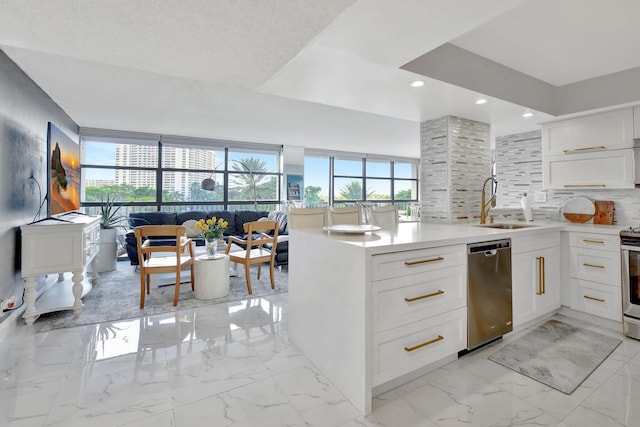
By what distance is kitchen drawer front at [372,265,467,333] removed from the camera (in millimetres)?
1623

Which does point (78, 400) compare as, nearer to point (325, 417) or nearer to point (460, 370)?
point (325, 417)

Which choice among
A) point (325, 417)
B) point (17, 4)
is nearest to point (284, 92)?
point (17, 4)

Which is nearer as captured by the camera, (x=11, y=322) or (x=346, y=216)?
(x=11, y=322)

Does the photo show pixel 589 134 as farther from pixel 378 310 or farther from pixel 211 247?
pixel 211 247

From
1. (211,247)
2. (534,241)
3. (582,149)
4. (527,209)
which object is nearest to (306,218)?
(211,247)

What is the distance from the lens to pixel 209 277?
11.3 feet

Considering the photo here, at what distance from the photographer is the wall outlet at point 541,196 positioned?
12.4 feet


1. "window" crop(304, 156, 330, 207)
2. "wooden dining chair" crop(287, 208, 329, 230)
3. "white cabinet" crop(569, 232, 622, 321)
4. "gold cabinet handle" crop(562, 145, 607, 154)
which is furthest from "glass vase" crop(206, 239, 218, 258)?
"window" crop(304, 156, 330, 207)

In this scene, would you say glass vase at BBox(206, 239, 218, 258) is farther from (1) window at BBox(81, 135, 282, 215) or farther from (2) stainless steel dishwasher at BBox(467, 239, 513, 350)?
(1) window at BBox(81, 135, 282, 215)

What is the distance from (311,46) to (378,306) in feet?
5.28

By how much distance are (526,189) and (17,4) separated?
5072 millimetres

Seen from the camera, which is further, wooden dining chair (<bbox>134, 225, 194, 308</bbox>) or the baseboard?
wooden dining chair (<bbox>134, 225, 194, 308</bbox>)

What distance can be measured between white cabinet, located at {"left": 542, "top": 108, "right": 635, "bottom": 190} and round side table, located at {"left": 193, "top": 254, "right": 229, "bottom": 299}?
3.97 m

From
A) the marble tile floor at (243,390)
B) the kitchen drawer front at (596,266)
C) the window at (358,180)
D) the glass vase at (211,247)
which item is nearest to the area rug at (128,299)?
the marble tile floor at (243,390)
